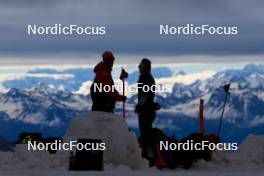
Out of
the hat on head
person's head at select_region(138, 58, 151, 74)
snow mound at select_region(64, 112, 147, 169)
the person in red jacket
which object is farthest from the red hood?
person's head at select_region(138, 58, 151, 74)

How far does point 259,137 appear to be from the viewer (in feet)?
116

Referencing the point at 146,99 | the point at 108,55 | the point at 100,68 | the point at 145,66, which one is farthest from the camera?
the point at 146,99

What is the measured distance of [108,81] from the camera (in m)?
29.8

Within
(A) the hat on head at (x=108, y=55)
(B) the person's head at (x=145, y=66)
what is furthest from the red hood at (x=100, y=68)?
(B) the person's head at (x=145, y=66)

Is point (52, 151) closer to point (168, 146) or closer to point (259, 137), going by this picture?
point (168, 146)

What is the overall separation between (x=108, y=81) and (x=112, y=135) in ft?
4.24

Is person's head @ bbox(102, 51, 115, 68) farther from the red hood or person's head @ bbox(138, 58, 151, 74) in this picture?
person's head @ bbox(138, 58, 151, 74)

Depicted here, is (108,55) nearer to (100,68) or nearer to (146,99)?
(100,68)

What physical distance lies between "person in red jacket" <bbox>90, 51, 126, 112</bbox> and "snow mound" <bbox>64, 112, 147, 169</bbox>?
275 mm

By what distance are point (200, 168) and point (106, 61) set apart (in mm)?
4966

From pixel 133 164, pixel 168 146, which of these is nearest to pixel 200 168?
pixel 168 146

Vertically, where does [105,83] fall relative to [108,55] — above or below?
below

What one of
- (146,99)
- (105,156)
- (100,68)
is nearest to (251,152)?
(146,99)

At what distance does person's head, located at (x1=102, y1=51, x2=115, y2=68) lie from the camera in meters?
29.6
